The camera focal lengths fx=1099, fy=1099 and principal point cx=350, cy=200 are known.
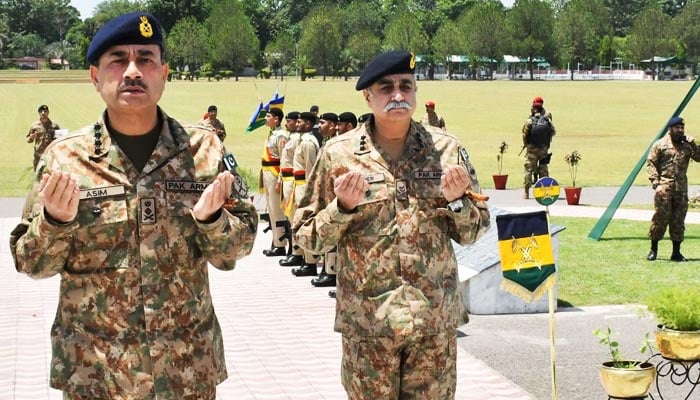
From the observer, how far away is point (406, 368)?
16.5 feet

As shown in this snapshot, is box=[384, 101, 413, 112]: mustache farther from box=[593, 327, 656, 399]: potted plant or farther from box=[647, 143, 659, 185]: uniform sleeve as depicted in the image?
box=[647, 143, 659, 185]: uniform sleeve

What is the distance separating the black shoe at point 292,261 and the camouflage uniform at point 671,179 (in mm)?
4942

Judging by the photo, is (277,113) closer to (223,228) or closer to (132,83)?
(132,83)

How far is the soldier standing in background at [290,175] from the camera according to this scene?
14.3 meters

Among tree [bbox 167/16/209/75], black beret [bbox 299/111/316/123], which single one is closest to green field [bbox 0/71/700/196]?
black beret [bbox 299/111/316/123]

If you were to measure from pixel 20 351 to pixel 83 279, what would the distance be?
21.0 ft

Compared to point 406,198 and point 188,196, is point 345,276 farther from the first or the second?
point 188,196

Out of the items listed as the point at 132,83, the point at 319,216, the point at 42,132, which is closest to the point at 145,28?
the point at 132,83

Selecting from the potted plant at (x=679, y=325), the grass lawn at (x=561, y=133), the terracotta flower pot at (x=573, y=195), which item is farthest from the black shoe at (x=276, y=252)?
the potted plant at (x=679, y=325)

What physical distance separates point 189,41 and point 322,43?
16701mm

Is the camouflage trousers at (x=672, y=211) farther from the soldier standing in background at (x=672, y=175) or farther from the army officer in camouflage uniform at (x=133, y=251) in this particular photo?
the army officer in camouflage uniform at (x=133, y=251)

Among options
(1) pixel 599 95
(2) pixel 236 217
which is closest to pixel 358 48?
(1) pixel 599 95

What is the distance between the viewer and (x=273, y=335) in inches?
421

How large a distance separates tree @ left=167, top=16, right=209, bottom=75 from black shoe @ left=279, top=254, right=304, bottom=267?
123m
